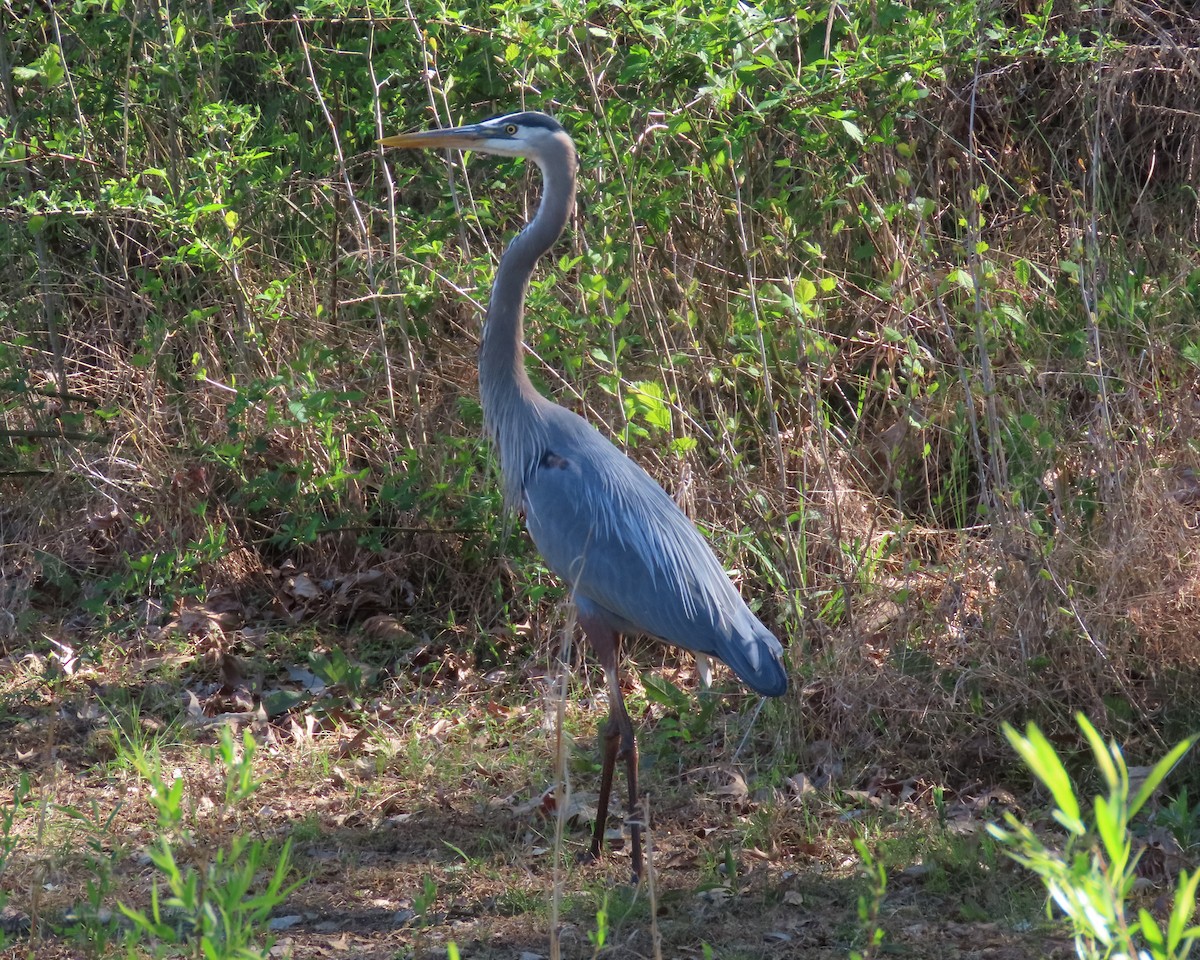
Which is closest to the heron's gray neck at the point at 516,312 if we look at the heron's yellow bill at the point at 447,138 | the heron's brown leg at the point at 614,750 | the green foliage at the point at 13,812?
the heron's yellow bill at the point at 447,138

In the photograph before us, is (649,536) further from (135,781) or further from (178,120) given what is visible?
(178,120)

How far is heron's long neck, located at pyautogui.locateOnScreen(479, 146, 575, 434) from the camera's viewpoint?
4332mm

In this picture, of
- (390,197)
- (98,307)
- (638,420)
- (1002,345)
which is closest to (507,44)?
(390,197)

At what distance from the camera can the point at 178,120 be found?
549 cm

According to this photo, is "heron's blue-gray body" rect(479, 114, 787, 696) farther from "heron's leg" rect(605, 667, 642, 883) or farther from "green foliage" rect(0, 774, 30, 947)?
"green foliage" rect(0, 774, 30, 947)

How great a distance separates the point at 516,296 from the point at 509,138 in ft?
1.76

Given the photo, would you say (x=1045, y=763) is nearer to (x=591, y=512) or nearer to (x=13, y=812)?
(x=591, y=512)

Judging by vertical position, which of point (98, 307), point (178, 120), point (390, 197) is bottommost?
point (98, 307)

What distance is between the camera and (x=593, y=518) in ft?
13.6

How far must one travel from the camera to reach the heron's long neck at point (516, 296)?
4.33 metres

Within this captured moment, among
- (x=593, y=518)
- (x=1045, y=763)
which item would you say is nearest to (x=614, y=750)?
(x=593, y=518)

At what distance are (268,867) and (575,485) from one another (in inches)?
56.8

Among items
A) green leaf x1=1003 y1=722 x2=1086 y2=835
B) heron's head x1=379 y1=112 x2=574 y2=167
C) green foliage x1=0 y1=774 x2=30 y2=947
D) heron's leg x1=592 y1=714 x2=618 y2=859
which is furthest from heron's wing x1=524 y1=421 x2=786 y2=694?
green leaf x1=1003 y1=722 x2=1086 y2=835

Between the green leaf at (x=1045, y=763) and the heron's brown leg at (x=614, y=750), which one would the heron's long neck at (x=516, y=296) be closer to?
the heron's brown leg at (x=614, y=750)
